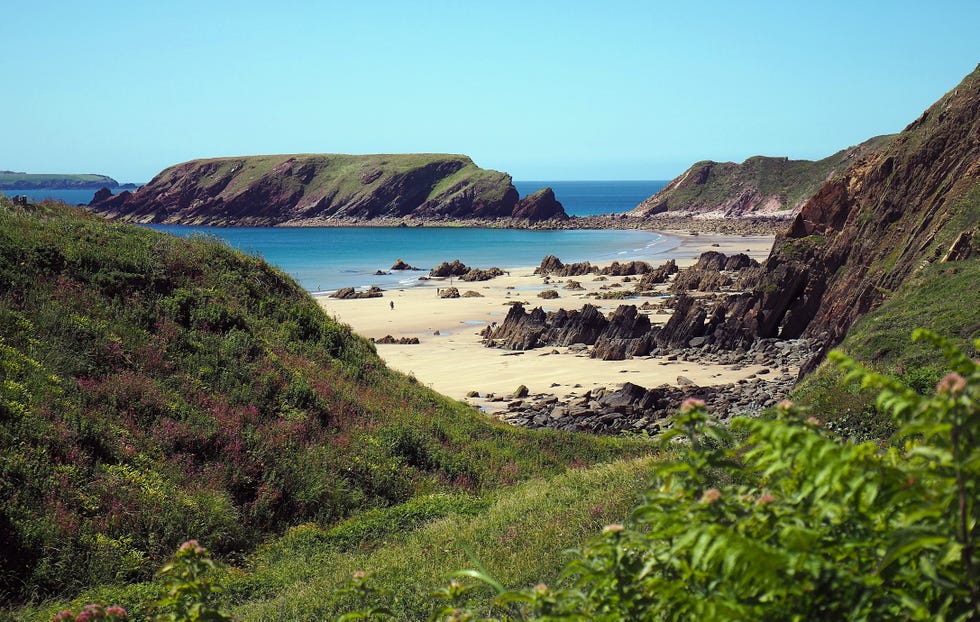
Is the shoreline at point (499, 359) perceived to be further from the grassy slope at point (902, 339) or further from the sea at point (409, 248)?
the sea at point (409, 248)

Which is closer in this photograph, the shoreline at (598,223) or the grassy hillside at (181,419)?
the grassy hillside at (181,419)

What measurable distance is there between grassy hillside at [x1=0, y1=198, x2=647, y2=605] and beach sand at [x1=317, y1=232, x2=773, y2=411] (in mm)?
5738

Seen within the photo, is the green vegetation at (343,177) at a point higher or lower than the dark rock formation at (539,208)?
higher

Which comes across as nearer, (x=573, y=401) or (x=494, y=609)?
(x=494, y=609)

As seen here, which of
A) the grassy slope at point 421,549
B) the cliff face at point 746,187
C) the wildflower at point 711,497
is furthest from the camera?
the cliff face at point 746,187

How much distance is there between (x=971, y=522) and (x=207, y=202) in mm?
194484

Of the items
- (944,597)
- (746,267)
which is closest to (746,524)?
(944,597)

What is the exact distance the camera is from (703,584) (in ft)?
10.4

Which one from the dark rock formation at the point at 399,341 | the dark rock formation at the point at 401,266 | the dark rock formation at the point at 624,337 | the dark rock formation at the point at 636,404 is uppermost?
the dark rock formation at the point at 401,266

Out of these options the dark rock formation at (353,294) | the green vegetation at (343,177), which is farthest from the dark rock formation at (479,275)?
the green vegetation at (343,177)

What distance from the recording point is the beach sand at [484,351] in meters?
32.1

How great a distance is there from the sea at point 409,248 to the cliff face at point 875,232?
43.8 m

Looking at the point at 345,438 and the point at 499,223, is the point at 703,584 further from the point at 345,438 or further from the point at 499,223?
the point at 499,223

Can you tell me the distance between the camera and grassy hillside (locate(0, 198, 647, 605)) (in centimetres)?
1109
